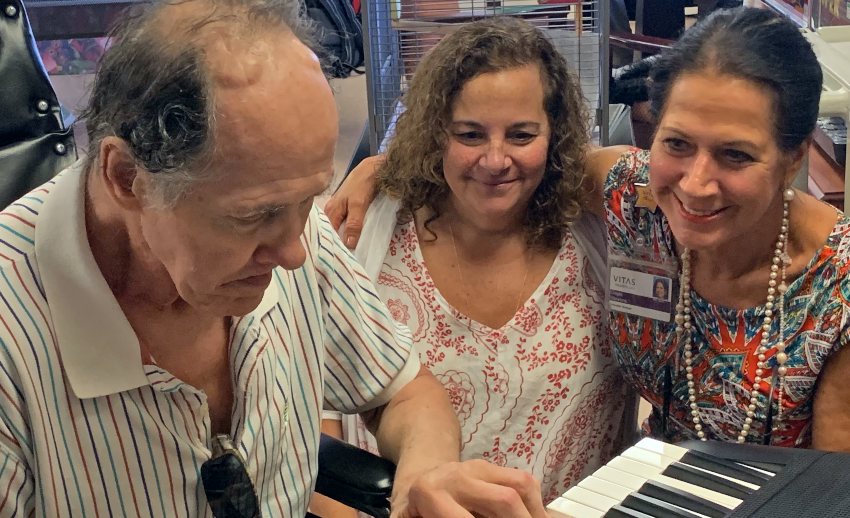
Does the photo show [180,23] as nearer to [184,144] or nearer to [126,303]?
[184,144]

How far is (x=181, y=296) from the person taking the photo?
3.77 ft

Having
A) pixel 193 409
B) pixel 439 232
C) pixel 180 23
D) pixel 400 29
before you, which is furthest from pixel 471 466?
pixel 400 29

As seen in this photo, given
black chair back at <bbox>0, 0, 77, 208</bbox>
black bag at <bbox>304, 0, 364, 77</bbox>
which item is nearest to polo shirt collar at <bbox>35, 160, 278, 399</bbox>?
black chair back at <bbox>0, 0, 77, 208</bbox>

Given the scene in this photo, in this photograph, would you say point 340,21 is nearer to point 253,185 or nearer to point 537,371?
point 537,371

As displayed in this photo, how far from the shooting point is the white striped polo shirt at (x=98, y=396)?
110 cm

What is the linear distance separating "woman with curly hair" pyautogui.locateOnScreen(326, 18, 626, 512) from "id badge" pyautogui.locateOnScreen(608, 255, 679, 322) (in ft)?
0.40

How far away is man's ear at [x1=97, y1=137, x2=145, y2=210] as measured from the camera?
102cm

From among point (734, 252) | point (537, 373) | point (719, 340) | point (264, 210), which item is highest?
point (264, 210)

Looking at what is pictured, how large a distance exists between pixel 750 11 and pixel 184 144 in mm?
993

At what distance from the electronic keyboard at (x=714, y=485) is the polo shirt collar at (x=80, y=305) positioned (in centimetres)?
53

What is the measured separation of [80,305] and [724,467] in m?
0.76

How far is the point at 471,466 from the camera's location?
3.83ft

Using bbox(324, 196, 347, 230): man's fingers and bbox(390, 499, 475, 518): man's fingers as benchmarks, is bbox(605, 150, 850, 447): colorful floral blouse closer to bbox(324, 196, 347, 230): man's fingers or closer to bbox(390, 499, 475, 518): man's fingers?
bbox(324, 196, 347, 230): man's fingers

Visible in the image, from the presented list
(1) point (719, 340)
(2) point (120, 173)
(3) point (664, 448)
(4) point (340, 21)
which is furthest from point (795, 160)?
(4) point (340, 21)
